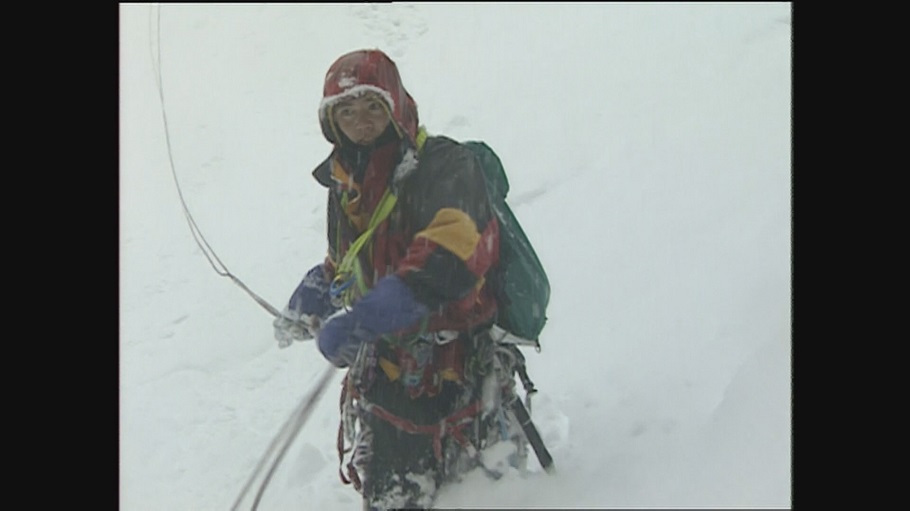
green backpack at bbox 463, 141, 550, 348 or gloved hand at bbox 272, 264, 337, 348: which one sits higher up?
green backpack at bbox 463, 141, 550, 348

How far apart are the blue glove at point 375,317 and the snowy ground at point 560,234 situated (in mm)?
73

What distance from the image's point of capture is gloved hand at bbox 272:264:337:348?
1.25 m

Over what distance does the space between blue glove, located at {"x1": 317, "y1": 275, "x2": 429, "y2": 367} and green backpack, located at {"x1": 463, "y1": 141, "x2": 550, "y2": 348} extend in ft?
0.35

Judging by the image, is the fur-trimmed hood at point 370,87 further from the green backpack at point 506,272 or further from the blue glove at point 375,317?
the blue glove at point 375,317

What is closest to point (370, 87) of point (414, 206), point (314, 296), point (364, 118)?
point (364, 118)

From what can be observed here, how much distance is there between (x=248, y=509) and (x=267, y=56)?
0.58m

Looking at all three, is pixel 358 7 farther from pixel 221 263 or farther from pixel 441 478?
pixel 441 478

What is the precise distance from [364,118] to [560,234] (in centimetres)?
29

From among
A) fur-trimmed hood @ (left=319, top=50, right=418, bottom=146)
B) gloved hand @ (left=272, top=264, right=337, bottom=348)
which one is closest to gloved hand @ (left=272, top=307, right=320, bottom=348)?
gloved hand @ (left=272, top=264, right=337, bottom=348)

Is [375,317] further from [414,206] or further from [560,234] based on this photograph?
[560,234]

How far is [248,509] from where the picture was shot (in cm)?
132

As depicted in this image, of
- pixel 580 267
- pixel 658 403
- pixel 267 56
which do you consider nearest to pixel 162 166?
pixel 267 56

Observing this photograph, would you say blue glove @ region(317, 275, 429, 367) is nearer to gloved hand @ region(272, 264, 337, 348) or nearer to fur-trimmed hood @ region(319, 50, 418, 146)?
gloved hand @ region(272, 264, 337, 348)

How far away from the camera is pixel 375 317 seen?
1.17 meters
